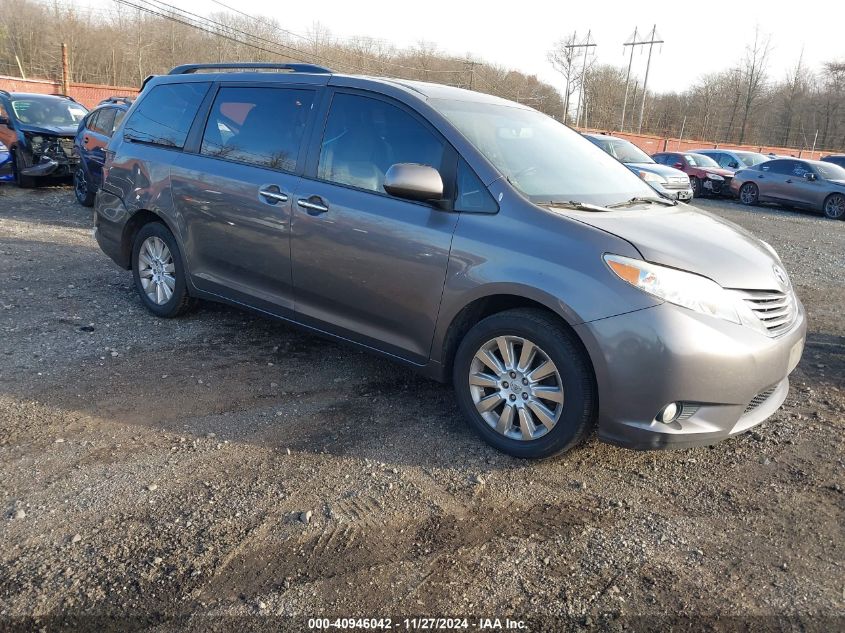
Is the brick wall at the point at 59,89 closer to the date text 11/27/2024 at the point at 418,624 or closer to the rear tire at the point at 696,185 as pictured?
the rear tire at the point at 696,185

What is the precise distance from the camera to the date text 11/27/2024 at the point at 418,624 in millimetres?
2326

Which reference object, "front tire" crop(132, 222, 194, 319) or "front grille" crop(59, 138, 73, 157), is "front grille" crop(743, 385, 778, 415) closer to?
"front tire" crop(132, 222, 194, 319)

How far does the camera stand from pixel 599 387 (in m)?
3.16

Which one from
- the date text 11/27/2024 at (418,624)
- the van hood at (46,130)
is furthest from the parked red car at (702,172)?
the date text 11/27/2024 at (418,624)

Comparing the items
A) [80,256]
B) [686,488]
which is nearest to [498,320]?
[686,488]

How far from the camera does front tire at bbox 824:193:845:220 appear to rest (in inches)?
666

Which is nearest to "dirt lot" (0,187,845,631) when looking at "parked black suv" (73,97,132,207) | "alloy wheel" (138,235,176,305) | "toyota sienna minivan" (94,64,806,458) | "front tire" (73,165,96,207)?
"toyota sienna minivan" (94,64,806,458)

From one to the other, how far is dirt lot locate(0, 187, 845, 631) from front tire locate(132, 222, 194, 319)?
0.55 metres

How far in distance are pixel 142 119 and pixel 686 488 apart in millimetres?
4906

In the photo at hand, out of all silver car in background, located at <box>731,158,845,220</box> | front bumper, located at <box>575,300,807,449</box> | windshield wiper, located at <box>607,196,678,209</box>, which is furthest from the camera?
silver car in background, located at <box>731,158,845,220</box>

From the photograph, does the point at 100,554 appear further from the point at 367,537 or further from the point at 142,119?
the point at 142,119

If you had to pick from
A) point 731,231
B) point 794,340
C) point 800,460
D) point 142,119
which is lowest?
point 800,460

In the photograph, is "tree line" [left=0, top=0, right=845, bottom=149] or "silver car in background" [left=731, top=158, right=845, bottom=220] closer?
"silver car in background" [left=731, top=158, right=845, bottom=220]

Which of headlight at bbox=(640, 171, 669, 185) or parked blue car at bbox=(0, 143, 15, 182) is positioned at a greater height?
headlight at bbox=(640, 171, 669, 185)
